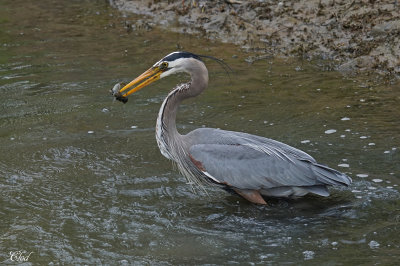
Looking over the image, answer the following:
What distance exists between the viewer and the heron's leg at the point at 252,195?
6.25m

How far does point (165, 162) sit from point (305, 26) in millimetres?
5516

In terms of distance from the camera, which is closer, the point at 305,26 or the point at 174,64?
the point at 174,64

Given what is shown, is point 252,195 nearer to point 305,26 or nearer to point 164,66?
point 164,66

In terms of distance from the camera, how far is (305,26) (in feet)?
38.3

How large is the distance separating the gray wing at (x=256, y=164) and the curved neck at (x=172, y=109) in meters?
0.26

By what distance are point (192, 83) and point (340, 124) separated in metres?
2.54

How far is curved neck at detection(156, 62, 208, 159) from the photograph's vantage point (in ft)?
21.2

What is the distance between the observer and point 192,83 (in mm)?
6484
